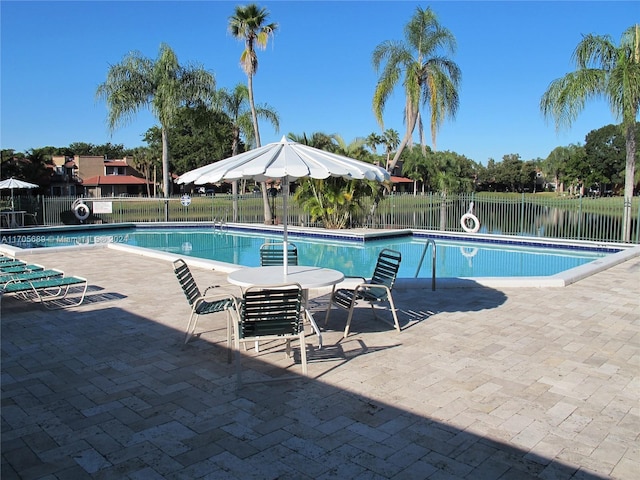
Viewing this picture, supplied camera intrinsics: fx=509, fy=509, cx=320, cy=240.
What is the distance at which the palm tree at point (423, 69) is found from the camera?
18781mm

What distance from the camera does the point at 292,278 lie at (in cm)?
531

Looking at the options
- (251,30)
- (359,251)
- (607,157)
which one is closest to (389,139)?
(607,157)

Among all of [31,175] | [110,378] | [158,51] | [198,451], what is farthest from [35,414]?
[31,175]

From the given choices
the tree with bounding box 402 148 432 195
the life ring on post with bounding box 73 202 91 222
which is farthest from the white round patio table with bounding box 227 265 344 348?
the tree with bounding box 402 148 432 195

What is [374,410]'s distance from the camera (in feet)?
12.6

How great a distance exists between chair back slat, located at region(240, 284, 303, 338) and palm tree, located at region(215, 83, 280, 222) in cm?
2121

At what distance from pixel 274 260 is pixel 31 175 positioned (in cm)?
3980

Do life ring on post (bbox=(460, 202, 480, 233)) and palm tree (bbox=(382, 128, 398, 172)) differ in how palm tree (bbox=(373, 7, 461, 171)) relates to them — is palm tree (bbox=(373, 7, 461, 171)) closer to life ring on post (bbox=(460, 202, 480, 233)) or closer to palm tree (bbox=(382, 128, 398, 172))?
life ring on post (bbox=(460, 202, 480, 233))

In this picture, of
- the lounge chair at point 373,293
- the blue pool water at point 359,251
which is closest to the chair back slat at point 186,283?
the lounge chair at point 373,293

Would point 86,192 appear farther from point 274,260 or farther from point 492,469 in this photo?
point 492,469

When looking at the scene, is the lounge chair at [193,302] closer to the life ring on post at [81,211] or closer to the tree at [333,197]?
the tree at [333,197]

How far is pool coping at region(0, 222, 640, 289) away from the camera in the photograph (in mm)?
8383

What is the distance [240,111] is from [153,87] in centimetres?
439

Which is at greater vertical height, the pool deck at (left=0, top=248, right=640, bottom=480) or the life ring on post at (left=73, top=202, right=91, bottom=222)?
the life ring on post at (left=73, top=202, right=91, bottom=222)
